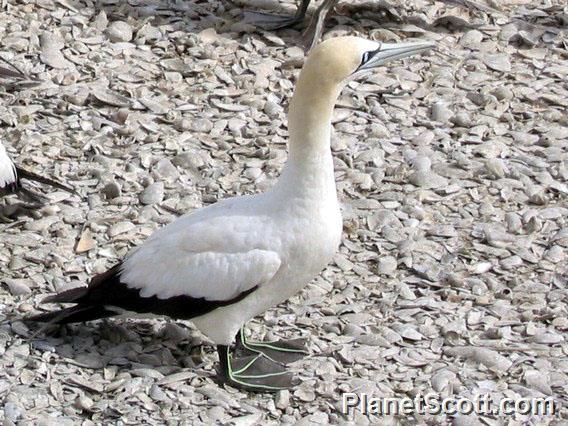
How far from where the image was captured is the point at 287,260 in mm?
4852

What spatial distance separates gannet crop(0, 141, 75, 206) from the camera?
599cm

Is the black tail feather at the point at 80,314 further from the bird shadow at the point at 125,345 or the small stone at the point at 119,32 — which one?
the small stone at the point at 119,32

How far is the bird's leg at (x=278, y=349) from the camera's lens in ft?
16.8

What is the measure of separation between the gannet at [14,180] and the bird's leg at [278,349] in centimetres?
138

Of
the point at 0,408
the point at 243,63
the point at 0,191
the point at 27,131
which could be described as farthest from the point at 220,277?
the point at 243,63

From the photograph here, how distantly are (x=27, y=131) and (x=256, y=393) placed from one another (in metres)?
2.30

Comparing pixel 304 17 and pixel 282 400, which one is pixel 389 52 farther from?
pixel 304 17

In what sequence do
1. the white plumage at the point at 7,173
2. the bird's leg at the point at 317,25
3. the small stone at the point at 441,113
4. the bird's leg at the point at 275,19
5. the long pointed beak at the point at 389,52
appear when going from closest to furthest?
1. the long pointed beak at the point at 389,52
2. the white plumage at the point at 7,173
3. the small stone at the point at 441,113
4. the bird's leg at the point at 317,25
5. the bird's leg at the point at 275,19

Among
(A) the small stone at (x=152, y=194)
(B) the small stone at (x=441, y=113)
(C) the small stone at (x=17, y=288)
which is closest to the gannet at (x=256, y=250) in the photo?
(C) the small stone at (x=17, y=288)

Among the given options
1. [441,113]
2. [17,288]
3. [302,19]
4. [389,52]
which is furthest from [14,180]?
[302,19]

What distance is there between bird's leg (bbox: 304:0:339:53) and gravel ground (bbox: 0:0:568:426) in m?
0.14

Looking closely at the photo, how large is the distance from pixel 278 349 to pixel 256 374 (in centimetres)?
18

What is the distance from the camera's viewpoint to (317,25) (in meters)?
7.66

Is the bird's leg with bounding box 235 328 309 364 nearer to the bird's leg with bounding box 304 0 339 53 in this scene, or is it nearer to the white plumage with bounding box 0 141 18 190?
the white plumage with bounding box 0 141 18 190
